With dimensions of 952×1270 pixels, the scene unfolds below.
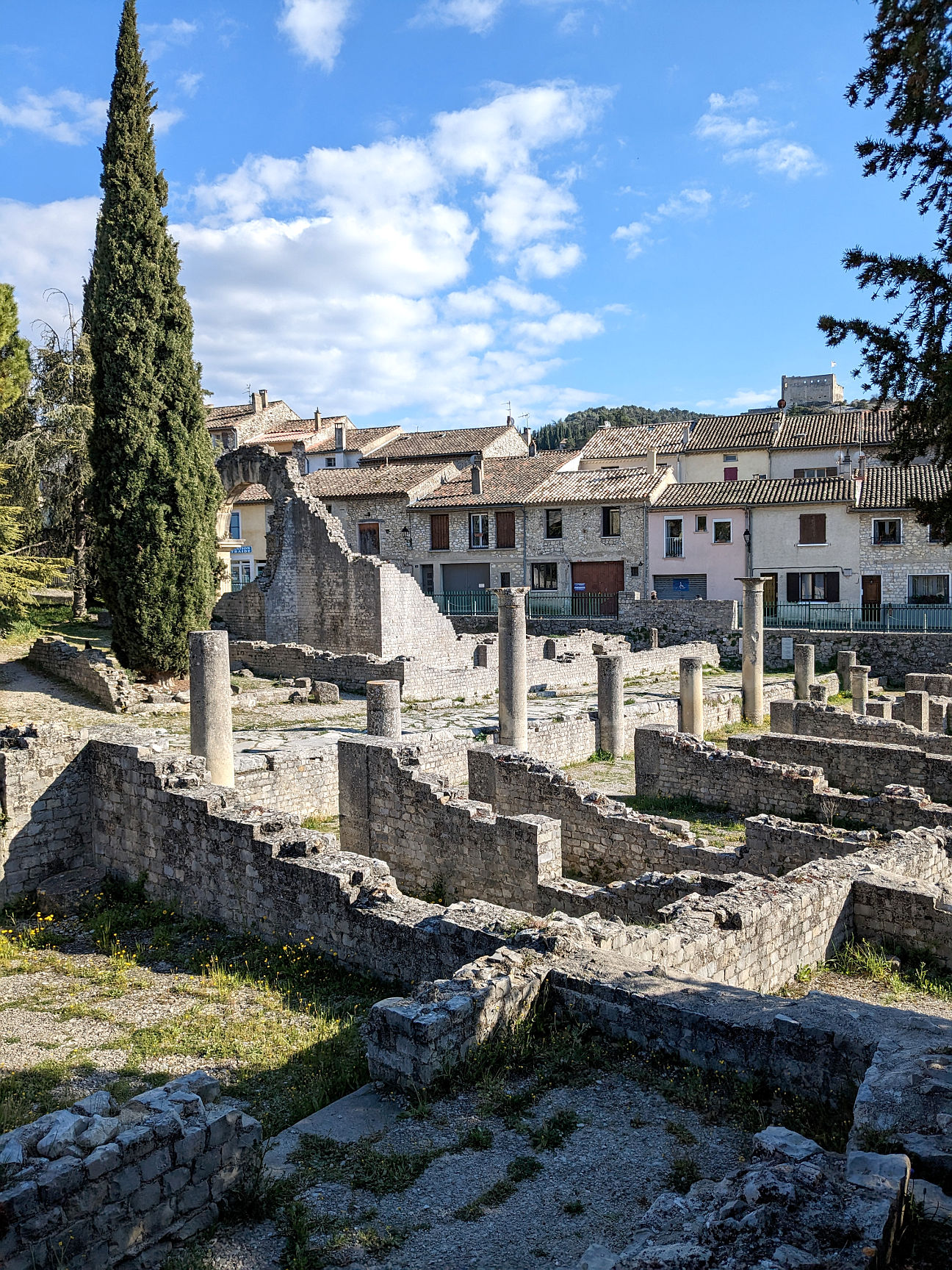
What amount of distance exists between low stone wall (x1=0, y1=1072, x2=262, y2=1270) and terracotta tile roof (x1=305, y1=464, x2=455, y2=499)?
42.1m

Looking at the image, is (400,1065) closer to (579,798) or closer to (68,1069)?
(68,1069)

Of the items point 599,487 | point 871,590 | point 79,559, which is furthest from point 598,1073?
point 599,487

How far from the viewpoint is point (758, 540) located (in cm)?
4159

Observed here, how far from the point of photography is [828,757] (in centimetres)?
1691

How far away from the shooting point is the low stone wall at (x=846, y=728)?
18.5 meters

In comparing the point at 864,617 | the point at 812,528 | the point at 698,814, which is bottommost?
the point at 698,814

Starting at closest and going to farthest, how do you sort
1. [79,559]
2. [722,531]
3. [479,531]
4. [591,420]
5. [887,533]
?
[79,559]
[887,533]
[722,531]
[479,531]
[591,420]

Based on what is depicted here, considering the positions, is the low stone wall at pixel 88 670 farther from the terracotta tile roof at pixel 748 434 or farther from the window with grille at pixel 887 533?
the terracotta tile roof at pixel 748 434

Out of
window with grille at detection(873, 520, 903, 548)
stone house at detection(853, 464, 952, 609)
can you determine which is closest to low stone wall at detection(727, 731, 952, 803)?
stone house at detection(853, 464, 952, 609)

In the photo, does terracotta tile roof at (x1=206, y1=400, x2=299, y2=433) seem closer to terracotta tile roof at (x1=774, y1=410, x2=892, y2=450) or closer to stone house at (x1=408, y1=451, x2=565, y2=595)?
stone house at (x1=408, y1=451, x2=565, y2=595)

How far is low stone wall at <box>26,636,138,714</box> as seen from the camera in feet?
72.8

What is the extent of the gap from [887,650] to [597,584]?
47.8 ft

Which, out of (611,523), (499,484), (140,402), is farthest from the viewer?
(499,484)

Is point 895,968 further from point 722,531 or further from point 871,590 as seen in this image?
point 722,531
